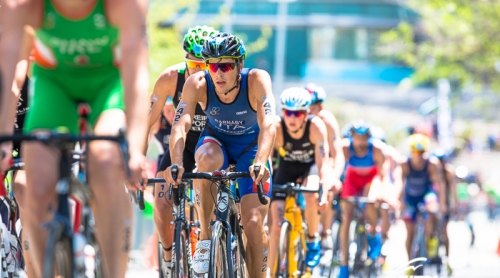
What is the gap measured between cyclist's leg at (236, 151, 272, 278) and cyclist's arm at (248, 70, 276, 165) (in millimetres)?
441

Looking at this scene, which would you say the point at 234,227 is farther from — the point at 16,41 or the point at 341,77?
the point at 341,77

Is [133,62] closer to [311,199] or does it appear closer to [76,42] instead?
[76,42]

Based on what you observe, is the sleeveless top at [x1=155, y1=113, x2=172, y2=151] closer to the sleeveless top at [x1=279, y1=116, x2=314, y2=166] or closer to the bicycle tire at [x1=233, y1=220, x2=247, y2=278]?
the sleeveless top at [x1=279, y1=116, x2=314, y2=166]

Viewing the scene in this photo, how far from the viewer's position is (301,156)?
1129cm

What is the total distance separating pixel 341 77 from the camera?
60.0 meters

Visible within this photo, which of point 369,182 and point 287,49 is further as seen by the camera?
point 287,49

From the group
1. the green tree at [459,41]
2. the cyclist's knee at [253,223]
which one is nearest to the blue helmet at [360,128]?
the cyclist's knee at [253,223]

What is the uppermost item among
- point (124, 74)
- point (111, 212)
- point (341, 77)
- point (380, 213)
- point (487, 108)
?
point (341, 77)

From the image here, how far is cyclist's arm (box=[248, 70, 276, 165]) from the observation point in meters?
7.48

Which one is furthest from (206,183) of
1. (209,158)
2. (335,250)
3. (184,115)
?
(335,250)

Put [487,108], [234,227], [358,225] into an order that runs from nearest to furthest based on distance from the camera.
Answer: [234,227]
[358,225]
[487,108]

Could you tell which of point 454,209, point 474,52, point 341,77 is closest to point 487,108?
point 474,52

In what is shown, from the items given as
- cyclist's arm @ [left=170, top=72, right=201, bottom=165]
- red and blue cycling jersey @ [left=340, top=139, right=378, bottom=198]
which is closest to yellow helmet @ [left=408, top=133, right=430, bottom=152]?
red and blue cycling jersey @ [left=340, top=139, right=378, bottom=198]

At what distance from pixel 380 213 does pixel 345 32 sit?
4658cm
